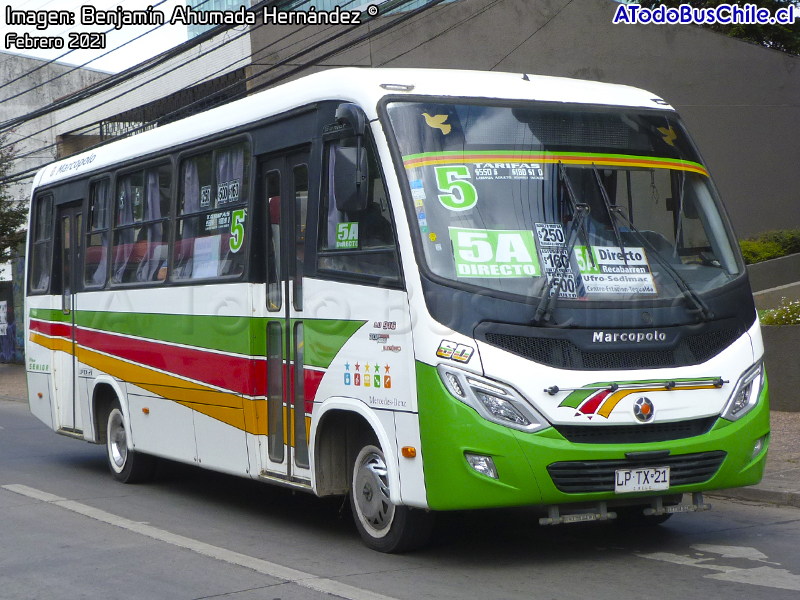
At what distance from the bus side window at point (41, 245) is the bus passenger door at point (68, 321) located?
285 mm

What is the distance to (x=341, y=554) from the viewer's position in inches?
273

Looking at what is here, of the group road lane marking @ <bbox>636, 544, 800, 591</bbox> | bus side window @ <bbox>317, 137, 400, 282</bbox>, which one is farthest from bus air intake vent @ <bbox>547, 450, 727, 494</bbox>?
bus side window @ <bbox>317, 137, 400, 282</bbox>

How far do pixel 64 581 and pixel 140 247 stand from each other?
4290mm

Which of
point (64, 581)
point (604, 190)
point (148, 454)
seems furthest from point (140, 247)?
point (604, 190)

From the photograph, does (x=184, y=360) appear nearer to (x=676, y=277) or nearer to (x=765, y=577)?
(x=676, y=277)

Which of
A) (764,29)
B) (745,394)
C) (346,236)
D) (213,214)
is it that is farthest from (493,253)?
(764,29)

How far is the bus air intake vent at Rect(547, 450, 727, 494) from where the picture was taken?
606 cm

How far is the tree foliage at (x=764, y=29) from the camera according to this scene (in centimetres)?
3059

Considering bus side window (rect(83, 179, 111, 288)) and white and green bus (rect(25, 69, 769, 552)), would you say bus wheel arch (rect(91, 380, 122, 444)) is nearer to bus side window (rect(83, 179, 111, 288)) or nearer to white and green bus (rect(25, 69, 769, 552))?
bus side window (rect(83, 179, 111, 288))

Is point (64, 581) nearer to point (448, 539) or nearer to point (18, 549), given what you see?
point (18, 549)

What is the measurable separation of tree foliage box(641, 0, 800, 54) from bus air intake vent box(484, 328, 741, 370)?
84.5 feet

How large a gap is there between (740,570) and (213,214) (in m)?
4.85

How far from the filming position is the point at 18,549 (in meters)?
7.33

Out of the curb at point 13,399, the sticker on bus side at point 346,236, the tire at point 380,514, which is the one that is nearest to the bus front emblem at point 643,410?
the tire at point 380,514
